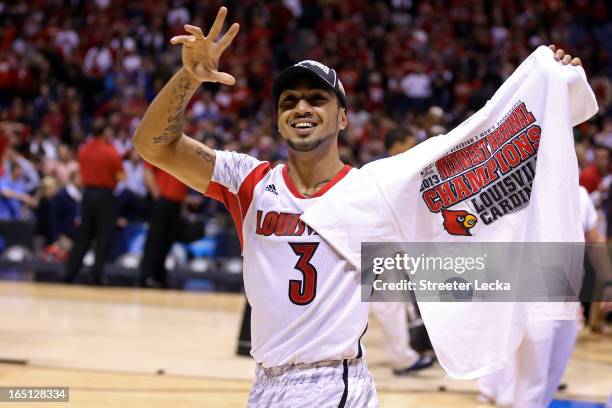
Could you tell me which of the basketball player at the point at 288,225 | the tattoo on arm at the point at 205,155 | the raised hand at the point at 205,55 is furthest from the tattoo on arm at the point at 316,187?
the raised hand at the point at 205,55

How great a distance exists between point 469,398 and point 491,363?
3.47 meters

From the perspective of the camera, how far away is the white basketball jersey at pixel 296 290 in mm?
3635

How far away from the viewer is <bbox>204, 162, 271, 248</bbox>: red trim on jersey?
12.8 ft

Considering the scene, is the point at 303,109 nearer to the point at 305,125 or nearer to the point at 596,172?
the point at 305,125

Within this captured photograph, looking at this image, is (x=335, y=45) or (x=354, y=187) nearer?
(x=354, y=187)

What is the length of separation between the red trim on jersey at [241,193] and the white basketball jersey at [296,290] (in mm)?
84

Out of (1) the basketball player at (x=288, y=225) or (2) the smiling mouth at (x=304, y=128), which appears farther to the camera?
(2) the smiling mouth at (x=304, y=128)

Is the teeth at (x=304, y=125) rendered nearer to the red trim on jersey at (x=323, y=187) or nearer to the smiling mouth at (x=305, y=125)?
the smiling mouth at (x=305, y=125)

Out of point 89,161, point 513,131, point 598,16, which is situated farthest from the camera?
point 598,16

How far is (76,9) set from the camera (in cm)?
2319

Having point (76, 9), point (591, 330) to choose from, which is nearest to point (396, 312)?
point (591, 330)

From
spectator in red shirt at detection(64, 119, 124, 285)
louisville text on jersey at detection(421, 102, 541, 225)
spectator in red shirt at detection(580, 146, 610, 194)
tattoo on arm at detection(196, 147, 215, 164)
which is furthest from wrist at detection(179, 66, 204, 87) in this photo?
spectator in red shirt at detection(64, 119, 124, 285)

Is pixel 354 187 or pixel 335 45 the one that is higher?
pixel 335 45

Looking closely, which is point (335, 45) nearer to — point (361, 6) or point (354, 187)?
point (361, 6)
